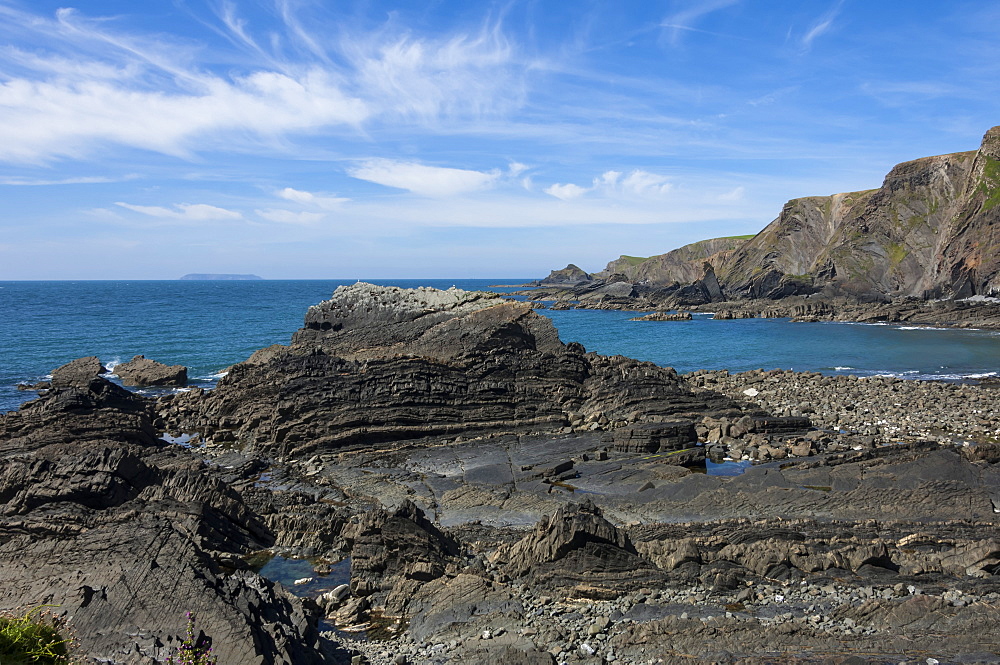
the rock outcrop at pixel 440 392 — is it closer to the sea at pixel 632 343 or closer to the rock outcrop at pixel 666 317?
the sea at pixel 632 343

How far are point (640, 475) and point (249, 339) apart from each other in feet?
186

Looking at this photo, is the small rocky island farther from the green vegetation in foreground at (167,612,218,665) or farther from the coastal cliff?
the coastal cliff

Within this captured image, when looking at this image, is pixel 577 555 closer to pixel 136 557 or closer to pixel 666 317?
pixel 136 557

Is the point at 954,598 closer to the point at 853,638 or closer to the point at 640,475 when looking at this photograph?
the point at 853,638

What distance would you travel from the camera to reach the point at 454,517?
19500 mm

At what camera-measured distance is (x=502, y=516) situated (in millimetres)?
19438

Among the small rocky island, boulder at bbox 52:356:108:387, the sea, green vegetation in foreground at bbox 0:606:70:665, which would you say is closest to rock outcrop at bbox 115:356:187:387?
the sea

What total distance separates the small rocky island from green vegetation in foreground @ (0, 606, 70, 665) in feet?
4.00

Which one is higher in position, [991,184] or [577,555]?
[991,184]

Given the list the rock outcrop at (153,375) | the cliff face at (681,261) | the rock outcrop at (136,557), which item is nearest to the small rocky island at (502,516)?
the rock outcrop at (136,557)

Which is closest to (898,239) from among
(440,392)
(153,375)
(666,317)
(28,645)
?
(666,317)

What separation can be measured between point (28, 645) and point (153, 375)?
40511 millimetres

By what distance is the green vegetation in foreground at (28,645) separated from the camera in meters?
6.52

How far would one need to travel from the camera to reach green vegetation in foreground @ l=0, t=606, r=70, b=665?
21.4 feet
